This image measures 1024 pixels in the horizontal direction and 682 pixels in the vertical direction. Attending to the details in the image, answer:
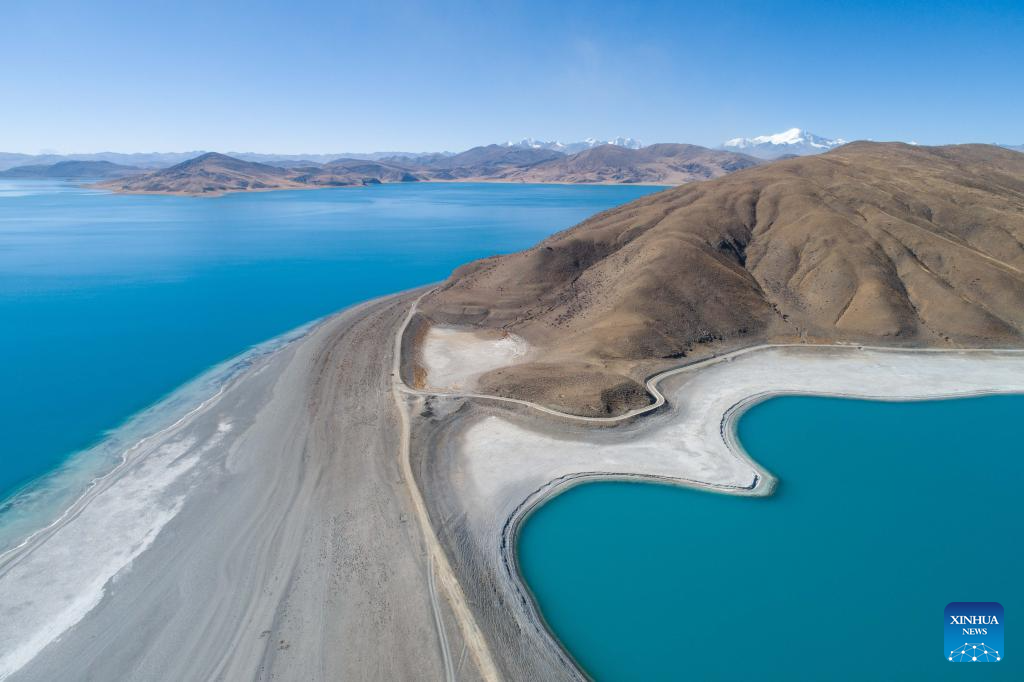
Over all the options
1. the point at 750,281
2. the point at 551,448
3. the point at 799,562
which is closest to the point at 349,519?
the point at 551,448

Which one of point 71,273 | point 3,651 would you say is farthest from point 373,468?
point 71,273

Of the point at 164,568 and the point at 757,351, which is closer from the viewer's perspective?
the point at 164,568

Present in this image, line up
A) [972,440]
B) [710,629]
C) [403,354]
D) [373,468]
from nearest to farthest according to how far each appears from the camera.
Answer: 1. [710,629]
2. [373,468]
3. [972,440]
4. [403,354]

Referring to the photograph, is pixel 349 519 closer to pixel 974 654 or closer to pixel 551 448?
pixel 551 448

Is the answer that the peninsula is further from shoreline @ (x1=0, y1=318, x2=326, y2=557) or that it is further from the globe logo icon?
the globe logo icon

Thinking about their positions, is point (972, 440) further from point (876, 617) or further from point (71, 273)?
point (71, 273)

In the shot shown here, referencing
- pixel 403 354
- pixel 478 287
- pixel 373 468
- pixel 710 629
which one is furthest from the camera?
pixel 478 287

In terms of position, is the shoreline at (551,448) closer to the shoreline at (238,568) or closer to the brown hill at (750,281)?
the brown hill at (750,281)
